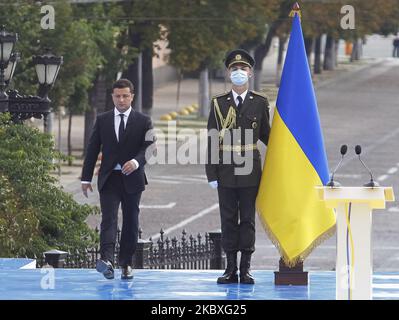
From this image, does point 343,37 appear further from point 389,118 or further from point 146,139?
point 146,139

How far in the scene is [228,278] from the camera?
1539 cm

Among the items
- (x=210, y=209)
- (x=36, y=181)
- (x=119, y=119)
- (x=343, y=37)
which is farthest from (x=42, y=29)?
(x=343, y=37)

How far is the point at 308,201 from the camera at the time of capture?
49.8 ft

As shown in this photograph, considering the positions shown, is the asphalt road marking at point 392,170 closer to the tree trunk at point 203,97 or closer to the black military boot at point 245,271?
the tree trunk at point 203,97

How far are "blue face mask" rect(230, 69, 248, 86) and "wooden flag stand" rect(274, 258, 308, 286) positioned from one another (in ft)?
5.49

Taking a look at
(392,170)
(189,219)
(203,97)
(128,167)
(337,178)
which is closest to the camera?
(128,167)

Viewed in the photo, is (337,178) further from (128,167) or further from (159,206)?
(128,167)

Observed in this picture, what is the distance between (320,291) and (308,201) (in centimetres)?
84

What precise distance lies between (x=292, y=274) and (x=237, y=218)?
2.37 feet

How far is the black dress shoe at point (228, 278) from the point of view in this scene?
1539 centimetres

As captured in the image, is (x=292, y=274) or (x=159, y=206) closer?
(x=292, y=274)

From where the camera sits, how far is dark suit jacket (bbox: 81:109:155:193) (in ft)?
50.5

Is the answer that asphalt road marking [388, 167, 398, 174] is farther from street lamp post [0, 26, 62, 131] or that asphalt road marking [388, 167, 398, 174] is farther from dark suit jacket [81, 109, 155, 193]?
dark suit jacket [81, 109, 155, 193]

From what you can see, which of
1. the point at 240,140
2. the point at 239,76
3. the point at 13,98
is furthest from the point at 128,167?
the point at 13,98
